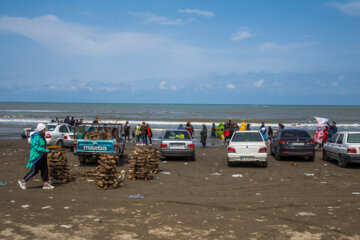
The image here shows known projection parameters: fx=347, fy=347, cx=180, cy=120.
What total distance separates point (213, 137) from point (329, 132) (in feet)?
41.6

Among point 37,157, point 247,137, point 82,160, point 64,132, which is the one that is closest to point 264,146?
point 247,137

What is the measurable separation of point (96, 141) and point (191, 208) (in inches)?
288

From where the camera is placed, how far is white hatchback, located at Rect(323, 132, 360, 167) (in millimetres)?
13117

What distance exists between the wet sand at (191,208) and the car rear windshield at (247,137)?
8.90ft

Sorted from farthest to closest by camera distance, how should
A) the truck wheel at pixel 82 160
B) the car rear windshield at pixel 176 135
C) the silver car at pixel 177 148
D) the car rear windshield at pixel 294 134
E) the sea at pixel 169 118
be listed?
the sea at pixel 169 118 → the car rear windshield at pixel 176 135 → the car rear windshield at pixel 294 134 → the silver car at pixel 177 148 → the truck wheel at pixel 82 160

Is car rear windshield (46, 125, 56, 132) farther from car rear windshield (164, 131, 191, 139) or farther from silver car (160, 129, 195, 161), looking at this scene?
silver car (160, 129, 195, 161)

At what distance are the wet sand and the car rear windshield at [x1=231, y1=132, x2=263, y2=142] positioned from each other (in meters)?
2.71

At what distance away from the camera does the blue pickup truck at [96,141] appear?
45.1 feet

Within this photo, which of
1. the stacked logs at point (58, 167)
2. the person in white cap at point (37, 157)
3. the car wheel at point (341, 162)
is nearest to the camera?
the person in white cap at point (37, 157)

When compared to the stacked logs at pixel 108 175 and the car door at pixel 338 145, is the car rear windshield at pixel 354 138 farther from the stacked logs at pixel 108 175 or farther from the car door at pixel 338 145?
the stacked logs at pixel 108 175

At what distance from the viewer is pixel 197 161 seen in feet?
53.5

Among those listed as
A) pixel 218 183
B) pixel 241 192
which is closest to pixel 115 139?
pixel 218 183

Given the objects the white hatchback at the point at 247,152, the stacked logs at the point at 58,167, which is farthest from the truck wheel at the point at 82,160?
the white hatchback at the point at 247,152

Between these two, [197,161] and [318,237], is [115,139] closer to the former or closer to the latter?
[197,161]
